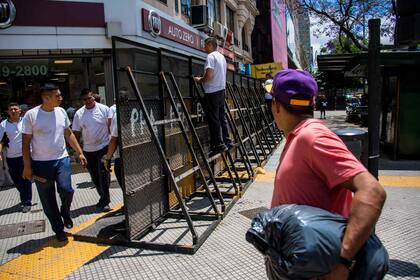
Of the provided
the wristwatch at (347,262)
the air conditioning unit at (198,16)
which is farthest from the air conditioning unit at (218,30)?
the wristwatch at (347,262)

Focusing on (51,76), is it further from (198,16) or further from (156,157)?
(156,157)

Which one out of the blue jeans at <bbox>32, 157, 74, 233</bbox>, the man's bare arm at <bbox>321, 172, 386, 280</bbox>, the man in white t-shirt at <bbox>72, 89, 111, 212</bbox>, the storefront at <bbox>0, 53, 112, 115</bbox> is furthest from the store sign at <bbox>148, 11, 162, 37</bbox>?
the man's bare arm at <bbox>321, 172, 386, 280</bbox>

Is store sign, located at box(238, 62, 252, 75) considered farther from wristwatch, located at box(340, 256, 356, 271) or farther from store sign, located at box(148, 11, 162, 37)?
wristwatch, located at box(340, 256, 356, 271)

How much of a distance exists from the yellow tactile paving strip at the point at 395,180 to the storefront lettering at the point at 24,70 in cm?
681

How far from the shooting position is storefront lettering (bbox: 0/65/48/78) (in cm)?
1135

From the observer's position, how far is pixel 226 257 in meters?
4.65

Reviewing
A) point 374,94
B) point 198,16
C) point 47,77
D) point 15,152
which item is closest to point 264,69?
point 198,16

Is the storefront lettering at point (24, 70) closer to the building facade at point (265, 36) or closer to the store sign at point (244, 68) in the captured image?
the store sign at point (244, 68)

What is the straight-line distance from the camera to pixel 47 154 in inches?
205

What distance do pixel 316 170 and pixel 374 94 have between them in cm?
223

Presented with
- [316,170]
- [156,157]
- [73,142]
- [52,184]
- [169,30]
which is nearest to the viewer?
[316,170]

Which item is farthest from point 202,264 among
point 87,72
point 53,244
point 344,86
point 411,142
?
point 344,86

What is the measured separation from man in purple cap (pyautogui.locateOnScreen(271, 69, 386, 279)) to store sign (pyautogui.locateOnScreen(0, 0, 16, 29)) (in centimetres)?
1018

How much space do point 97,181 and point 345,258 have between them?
5630 mm
